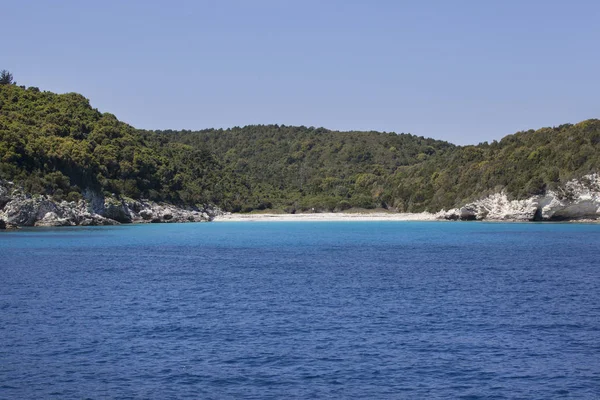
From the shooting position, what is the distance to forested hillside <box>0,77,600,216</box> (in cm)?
9881

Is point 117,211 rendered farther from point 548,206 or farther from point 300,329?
point 300,329

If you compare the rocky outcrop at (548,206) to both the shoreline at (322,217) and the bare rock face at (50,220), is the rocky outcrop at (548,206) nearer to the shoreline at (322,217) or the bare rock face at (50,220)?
the shoreline at (322,217)

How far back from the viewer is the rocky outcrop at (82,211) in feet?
287

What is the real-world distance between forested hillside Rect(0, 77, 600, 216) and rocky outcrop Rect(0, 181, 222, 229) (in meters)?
1.63

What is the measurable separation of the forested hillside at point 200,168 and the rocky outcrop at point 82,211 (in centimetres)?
163

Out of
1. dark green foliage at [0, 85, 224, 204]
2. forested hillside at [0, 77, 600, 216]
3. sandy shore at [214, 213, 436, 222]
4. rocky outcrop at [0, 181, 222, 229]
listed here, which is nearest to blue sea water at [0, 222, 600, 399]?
rocky outcrop at [0, 181, 222, 229]

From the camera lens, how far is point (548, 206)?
10500cm

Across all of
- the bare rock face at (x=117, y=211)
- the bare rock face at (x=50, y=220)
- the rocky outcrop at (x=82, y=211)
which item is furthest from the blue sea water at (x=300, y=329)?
the bare rock face at (x=117, y=211)

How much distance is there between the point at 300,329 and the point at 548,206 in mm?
88995

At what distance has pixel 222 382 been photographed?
17.8 m

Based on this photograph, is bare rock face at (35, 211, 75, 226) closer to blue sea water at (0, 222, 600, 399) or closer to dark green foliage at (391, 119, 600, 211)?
blue sea water at (0, 222, 600, 399)

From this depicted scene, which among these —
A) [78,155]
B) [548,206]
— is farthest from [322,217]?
[78,155]

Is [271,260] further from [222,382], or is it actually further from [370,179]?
[370,179]

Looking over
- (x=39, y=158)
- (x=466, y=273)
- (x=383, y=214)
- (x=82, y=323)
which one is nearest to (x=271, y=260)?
(x=466, y=273)
